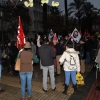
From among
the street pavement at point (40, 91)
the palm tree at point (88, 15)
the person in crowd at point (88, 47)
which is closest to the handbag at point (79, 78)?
the street pavement at point (40, 91)

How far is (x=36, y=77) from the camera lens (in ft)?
33.4

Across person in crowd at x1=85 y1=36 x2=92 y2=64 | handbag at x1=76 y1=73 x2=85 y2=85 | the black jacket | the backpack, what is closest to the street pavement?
handbag at x1=76 y1=73 x2=85 y2=85

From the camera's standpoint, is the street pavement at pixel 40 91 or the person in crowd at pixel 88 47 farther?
the person in crowd at pixel 88 47

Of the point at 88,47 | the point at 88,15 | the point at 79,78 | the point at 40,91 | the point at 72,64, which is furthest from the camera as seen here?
the point at 88,15

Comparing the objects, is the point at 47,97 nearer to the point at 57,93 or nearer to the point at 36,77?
the point at 57,93

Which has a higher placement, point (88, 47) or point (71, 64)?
point (88, 47)

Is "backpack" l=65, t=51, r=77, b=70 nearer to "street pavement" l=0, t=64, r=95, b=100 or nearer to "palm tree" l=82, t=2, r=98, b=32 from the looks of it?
"street pavement" l=0, t=64, r=95, b=100

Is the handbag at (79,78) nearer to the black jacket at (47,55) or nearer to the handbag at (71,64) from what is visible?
the handbag at (71,64)

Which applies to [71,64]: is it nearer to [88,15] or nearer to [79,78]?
[79,78]

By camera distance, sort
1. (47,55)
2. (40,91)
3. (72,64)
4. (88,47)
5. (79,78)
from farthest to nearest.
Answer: (88,47) → (79,78) → (40,91) → (47,55) → (72,64)

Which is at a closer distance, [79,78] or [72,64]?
[72,64]

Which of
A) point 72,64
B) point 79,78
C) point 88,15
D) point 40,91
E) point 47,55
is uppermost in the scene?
point 88,15

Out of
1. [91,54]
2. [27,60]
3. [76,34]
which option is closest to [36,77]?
[27,60]

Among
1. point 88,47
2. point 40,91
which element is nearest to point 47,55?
point 40,91
